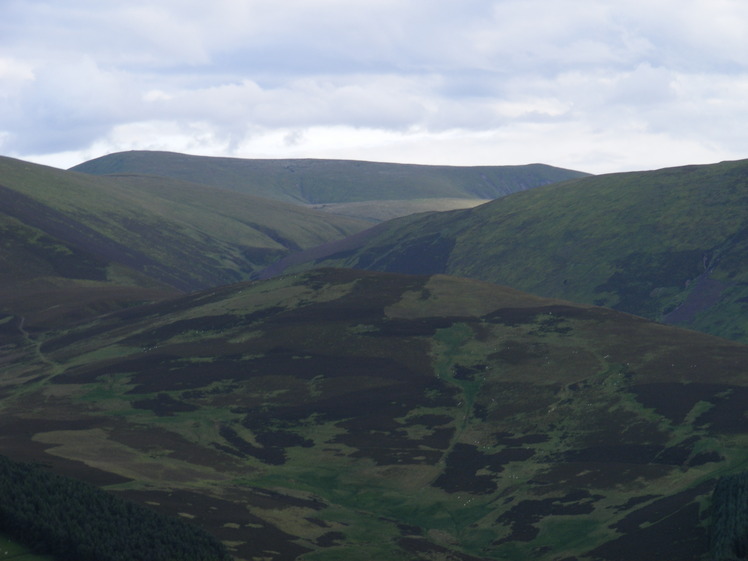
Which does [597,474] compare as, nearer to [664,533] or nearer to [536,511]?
[536,511]

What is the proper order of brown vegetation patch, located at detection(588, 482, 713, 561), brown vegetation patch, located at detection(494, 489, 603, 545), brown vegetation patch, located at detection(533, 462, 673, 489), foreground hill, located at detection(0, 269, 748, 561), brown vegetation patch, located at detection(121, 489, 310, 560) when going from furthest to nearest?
brown vegetation patch, located at detection(533, 462, 673, 489) → brown vegetation patch, located at detection(494, 489, 603, 545) → foreground hill, located at detection(0, 269, 748, 561) → brown vegetation patch, located at detection(121, 489, 310, 560) → brown vegetation patch, located at detection(588, 482, 713, 561)

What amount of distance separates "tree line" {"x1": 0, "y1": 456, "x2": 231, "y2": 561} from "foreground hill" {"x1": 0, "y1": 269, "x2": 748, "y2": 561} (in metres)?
5.88

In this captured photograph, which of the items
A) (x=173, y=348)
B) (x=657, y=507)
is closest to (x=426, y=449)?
(x=657, y=507)

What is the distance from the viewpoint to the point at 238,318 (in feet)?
616

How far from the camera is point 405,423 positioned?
132125 millimetres

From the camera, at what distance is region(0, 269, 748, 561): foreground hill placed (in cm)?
9375

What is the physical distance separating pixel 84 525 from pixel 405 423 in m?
66.9

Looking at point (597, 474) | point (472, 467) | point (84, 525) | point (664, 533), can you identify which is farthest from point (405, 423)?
point (84, 525)

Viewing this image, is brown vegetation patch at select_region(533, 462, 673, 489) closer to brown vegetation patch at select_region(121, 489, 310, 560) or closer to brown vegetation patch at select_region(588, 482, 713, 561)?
brown vegetation patch at select_region(588, 482, 713, 561)

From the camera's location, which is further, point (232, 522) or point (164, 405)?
point (164, 405)

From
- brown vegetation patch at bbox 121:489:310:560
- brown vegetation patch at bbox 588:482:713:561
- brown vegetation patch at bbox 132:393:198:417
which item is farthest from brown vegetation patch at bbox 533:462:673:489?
brown vegetation patch at bbox 132:393:198:417

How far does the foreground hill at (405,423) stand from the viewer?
3691 inches

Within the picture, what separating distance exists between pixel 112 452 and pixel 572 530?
55.1m

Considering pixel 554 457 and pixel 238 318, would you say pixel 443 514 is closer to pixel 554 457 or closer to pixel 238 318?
pixel 554 457
